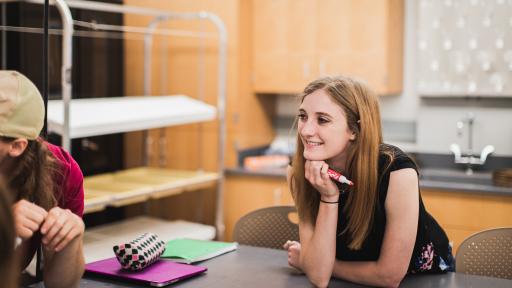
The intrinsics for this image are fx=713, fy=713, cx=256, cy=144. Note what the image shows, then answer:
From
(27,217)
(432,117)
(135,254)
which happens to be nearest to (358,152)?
(135,254)

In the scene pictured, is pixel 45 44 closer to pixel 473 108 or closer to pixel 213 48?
pixel 213 48

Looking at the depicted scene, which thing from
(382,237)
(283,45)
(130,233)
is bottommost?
(130,233)

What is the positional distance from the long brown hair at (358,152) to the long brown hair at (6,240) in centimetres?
135

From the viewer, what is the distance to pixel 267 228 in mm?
2594

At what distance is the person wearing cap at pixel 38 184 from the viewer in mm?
1610

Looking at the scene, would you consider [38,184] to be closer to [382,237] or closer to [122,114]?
[382,237]

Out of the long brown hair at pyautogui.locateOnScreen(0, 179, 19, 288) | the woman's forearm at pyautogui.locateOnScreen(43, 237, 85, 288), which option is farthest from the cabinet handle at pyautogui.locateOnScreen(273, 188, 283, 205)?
the long brown hair at pyautogui.locateOnScreen(0, 179, 19, 288)

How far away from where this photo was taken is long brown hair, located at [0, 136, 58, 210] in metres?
1.73

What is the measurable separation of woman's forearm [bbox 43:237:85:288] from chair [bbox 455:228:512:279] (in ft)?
3.90

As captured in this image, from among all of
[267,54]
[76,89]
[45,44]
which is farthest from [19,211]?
[267,54]

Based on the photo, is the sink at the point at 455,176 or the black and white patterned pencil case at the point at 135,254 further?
the sink at the point at 455,176

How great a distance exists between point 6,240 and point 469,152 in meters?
3.90

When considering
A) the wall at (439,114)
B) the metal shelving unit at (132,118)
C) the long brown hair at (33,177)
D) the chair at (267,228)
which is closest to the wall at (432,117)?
the wall at (439,114)

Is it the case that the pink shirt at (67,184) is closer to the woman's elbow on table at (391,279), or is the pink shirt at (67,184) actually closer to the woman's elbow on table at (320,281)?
the woman's elbow on table at (320,281)
